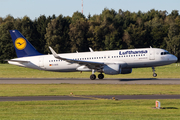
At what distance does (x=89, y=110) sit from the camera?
19.2m

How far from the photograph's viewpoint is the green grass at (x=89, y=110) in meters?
16.9

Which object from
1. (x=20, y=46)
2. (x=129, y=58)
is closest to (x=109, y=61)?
(x=129, y=58)

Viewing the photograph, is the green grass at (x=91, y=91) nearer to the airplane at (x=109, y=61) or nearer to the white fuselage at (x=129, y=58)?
the airplane at (x=109, y=61)

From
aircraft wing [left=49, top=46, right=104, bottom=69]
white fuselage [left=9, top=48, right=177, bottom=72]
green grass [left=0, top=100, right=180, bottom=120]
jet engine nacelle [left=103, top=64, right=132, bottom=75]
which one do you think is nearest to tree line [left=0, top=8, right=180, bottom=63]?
white fuselage [left=9, top=48, right=177, bottom=72]

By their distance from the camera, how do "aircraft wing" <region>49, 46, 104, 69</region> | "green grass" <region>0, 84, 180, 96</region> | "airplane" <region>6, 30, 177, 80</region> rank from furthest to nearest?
1. "airplane" <region>6, 30, 177, 80</region>
2. "aircraft wing" <region>49, 46, 104, 69</region>
3. "green grass" <region>0, 84, 180, 96</region>

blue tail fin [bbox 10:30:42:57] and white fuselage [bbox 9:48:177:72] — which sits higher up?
blue tail fin [bbox 10:30:42:57]

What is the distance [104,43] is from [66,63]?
219ft

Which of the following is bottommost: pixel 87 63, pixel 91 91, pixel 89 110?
pixel 89 110

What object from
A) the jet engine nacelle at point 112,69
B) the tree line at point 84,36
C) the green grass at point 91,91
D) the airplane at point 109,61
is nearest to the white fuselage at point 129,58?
the airplane at point 109,61

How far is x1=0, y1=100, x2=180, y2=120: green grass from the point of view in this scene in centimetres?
1689

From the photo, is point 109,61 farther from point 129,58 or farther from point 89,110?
point 89,110

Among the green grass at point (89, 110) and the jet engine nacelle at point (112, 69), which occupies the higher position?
the jet engine nacelle at point (112, 69)

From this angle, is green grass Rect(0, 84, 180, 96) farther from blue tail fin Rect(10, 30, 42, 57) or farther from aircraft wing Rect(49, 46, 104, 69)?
blue tail fin Rect(10, 30, 42, 57)

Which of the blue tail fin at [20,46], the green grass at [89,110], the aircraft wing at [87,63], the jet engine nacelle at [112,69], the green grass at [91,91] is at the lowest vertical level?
the green grass at [89,110]
